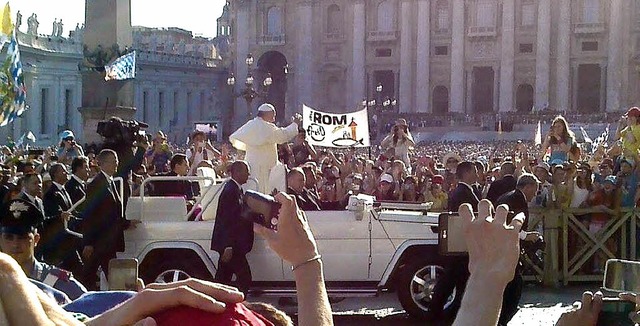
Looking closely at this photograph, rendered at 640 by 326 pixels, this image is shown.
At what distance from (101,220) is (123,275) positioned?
11.1 ft

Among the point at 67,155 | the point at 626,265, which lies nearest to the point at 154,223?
the point at 67,155

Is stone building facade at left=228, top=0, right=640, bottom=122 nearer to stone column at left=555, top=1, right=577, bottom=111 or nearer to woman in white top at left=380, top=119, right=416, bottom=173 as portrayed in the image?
stone column at left=555, top=1, right=577, bottom=111

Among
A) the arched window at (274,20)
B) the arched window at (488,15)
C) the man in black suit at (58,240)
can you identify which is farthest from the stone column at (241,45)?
the man in black suit at (58,240)

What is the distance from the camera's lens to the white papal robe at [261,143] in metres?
10.8

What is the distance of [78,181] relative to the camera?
33.2 feet

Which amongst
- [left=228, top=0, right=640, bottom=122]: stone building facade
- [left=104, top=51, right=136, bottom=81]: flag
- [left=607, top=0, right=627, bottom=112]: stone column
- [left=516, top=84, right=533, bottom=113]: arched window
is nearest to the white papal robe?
[left=104, top=51, right=136, bottom=81]: flag

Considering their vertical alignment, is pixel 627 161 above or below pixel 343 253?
above

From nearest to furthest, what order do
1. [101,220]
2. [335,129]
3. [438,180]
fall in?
[101,220] → [438,180] → [335,129]

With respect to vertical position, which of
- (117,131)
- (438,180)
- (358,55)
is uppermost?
(358,55)

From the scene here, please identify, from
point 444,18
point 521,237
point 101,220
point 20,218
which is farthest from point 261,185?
point 444,18

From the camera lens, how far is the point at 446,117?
2354 inches

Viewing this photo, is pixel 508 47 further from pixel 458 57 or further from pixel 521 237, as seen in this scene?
pixel 521 237

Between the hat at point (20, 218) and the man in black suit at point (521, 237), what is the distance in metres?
3.66

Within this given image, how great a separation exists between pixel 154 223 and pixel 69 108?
169 ft
